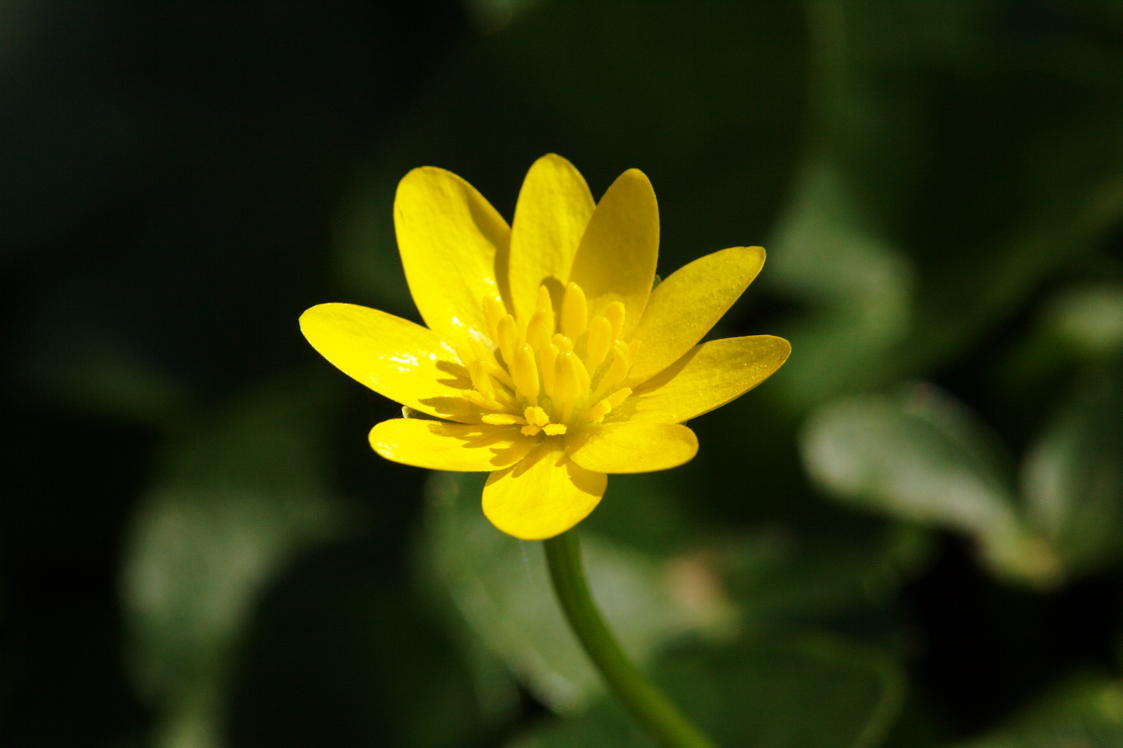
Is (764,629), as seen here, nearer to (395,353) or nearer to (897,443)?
(897,443)

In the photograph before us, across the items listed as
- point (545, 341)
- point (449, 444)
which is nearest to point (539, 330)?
point (545, 341)

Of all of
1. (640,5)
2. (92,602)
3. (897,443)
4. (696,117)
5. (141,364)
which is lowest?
(92,602)

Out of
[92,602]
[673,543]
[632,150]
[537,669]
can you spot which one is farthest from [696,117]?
[92,602]

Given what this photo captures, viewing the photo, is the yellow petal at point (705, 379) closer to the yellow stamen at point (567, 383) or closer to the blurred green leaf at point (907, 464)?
the yellow stamen at point (567, 383)

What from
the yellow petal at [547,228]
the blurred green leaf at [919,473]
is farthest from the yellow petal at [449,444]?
the blurred green leaf at [919,473]

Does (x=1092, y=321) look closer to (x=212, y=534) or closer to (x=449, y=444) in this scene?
(x=449, y=444)

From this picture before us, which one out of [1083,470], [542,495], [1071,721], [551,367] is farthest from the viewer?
[1083,470]
